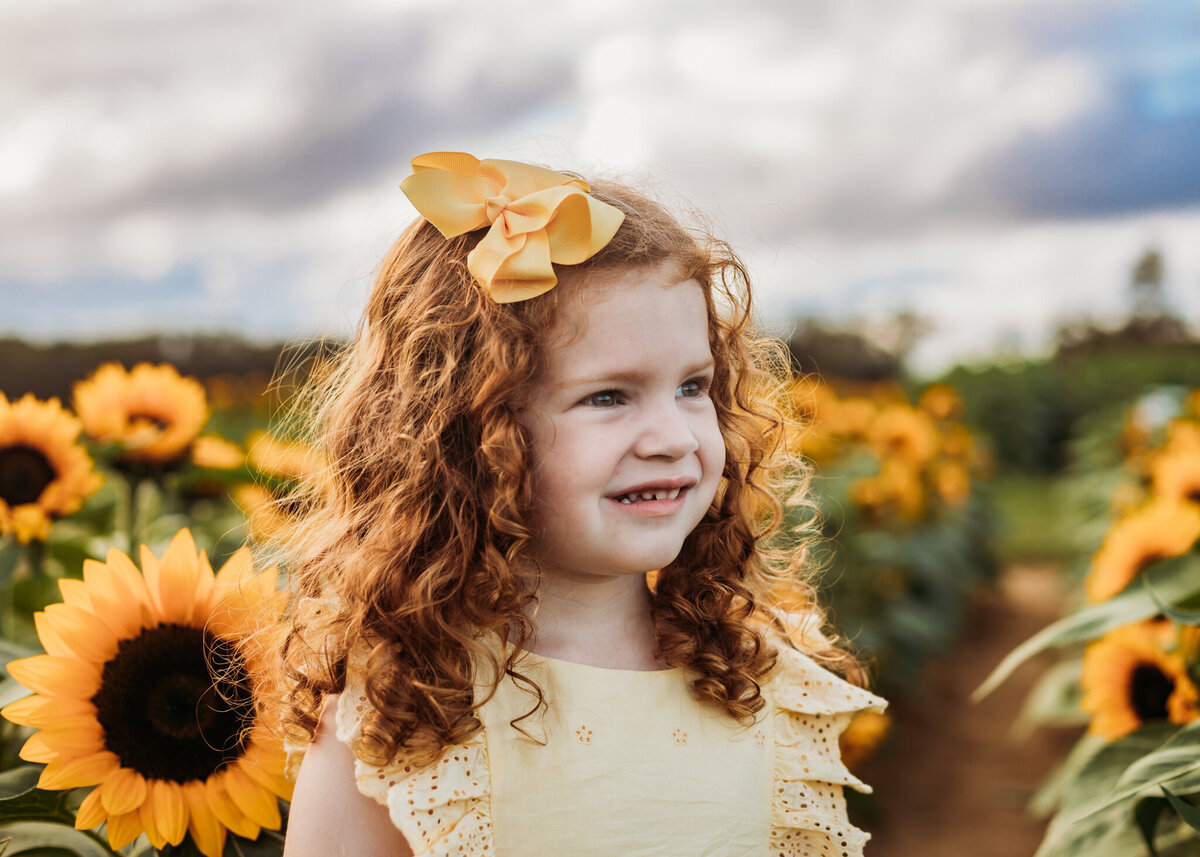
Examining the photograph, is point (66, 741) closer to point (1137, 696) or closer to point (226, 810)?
point (226, 810)

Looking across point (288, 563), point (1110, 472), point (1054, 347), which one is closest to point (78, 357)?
point (1110, 472)

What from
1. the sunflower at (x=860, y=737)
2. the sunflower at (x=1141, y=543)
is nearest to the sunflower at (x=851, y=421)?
the sunflower at (x=860, y=737)

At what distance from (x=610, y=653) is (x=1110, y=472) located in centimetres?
497

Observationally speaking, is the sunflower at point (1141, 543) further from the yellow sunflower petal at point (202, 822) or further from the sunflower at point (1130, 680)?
the yellow sunflower petal at point (202, 822)

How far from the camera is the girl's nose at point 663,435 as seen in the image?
119 centimetres

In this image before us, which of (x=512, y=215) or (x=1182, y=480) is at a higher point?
(x=512, y=215)

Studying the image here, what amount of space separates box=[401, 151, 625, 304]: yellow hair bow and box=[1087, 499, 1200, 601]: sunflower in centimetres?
132

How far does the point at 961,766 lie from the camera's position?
419 cm

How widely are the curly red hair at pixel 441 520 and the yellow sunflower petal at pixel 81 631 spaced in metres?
0.23

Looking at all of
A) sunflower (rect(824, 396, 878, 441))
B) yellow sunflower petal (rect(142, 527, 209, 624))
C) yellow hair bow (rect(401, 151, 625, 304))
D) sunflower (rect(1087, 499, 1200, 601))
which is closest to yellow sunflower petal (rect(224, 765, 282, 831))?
yellow sunflower petal (rect(142, 527, 209, 624))

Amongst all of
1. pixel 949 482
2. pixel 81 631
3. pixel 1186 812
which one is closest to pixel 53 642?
pixel 81 631

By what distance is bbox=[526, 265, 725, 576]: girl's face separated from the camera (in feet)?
3.92

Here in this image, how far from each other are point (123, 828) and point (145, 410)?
40.5 inches

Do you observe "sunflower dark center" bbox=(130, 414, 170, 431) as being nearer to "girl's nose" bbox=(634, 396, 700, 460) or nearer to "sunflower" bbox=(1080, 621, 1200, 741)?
"girl's nose" bbox=(634, 396, 700, 460)
